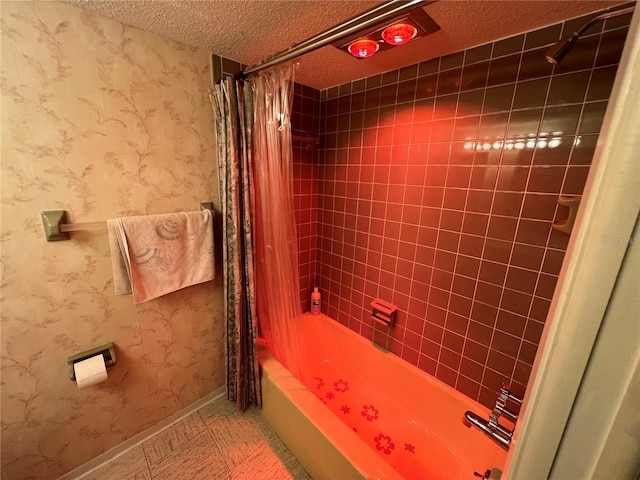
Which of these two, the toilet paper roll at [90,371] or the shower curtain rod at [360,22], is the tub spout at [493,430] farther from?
the toilet paper roll at [90,371]

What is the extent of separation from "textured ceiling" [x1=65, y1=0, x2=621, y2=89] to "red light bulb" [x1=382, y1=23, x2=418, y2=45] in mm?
78

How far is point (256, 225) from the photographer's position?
1.33m

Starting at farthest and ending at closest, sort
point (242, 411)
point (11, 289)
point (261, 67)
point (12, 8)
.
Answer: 1. point (242, 411)
2. point (261, 67)
3. point (11, 289)
4. point (12, 8)

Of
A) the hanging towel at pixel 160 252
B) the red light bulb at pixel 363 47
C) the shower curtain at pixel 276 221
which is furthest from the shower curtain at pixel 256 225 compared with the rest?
the red light bulb at pixel 363 47

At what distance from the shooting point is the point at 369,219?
1590 millimetres

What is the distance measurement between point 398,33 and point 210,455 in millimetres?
2178

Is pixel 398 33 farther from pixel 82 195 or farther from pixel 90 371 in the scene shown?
pixel 90 371

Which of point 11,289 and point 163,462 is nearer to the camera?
point 11,289

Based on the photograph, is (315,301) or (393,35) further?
(315,301)

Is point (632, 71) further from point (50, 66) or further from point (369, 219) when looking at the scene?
point (50, 66)

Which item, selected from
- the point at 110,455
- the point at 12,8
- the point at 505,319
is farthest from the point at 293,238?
the point at 110,455

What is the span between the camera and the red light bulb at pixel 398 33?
0.92 m

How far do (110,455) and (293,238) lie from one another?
1.45 meters

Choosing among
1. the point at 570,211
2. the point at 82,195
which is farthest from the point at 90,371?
the point at 570,211
